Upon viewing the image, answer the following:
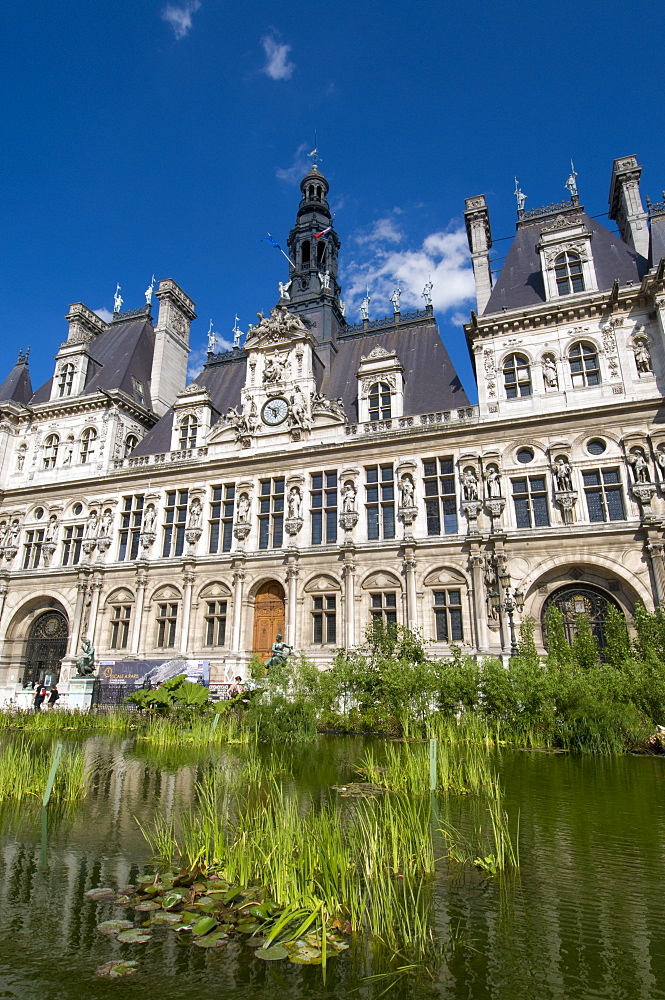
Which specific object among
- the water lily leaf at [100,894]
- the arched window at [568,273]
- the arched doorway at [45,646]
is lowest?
the water lily leaf at [100,894]

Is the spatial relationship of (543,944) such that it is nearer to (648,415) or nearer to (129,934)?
(129,934)

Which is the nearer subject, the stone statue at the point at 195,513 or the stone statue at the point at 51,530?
the stone statue at the point at 195,513

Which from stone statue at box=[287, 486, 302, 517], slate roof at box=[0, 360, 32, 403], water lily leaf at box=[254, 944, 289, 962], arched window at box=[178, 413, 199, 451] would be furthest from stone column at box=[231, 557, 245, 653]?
water lily leaf at box=[254, 944, 289, 962]

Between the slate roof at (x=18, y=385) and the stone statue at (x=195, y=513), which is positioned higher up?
the slate roof at (x=18, y=385)

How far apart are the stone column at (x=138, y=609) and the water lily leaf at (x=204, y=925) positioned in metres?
26.4

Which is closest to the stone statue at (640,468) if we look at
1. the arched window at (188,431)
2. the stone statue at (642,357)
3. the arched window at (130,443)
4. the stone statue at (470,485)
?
the stone statue at (642,357)

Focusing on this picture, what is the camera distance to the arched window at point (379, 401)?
28969 millimetres

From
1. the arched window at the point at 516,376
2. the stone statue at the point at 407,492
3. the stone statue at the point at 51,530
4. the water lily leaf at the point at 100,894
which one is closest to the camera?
the water lily leaf at the point at 100,894

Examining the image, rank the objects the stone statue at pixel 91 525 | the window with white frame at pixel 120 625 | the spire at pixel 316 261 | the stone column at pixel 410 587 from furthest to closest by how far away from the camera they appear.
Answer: the spire at pixel 316 261 < the stone statue at pixel 91 525 < the window with white frame at pixel 120 625 < the stone column at pixel 410 587

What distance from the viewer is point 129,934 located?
4.37m

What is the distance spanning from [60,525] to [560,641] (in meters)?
27.7

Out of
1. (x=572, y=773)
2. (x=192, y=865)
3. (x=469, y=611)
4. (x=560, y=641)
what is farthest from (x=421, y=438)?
(x=192, y=865)

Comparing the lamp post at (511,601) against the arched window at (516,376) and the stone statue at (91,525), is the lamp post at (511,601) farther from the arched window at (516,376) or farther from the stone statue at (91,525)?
the stone statue at (91,525)

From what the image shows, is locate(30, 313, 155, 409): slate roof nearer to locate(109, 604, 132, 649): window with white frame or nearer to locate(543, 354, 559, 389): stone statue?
locate(109, 604, 132, 649): window with white frame
